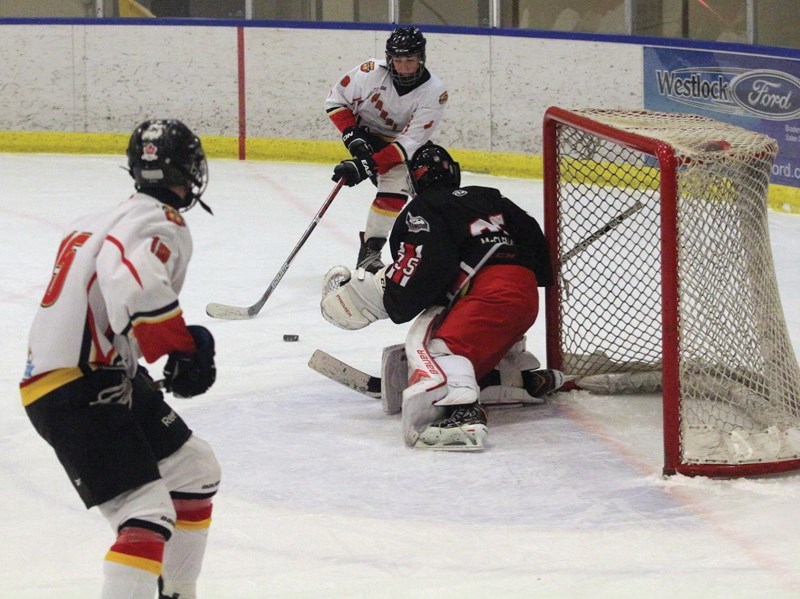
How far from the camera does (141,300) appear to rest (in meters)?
2.20

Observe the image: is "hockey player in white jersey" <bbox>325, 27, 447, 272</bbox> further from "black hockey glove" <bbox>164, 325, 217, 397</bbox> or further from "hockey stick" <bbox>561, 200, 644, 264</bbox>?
"black hockey glove" <bbox>164, 325, 217, 397</bbox>

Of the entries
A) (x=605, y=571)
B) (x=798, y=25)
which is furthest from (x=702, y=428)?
(x=798, y=25)

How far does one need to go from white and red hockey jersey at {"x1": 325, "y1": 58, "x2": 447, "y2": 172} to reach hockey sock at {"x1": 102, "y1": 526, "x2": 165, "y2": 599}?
3.54m

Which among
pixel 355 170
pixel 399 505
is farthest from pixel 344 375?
pixel 355 170

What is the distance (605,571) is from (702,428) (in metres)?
0.85

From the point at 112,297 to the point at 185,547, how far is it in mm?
538

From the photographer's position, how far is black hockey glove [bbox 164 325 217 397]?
2.27 m

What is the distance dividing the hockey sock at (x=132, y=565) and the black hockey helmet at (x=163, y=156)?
562 millimetres

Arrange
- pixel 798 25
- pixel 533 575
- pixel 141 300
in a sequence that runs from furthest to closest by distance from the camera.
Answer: pixel 798 25 → pixel 533 575 → pixel 141 300

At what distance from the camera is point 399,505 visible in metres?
3.41

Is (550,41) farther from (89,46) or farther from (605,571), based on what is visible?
(605,571)

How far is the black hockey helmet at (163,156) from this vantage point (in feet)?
7.68

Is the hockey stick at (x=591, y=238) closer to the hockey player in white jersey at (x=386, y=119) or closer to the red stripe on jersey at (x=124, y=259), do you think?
the hockey player in white jersey at (x=386, y=119)

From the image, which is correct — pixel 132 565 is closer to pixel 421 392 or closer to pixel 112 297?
pixel 112 297
